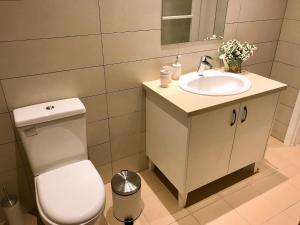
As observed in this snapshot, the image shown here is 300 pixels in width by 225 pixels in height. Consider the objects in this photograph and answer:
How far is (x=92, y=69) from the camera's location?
158 cm

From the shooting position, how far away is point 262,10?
2066 millimetres

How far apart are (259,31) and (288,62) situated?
0.42 meters

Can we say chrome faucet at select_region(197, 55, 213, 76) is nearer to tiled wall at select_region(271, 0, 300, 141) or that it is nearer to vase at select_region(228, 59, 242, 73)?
vase at select_region(228, 59, 242, 73)

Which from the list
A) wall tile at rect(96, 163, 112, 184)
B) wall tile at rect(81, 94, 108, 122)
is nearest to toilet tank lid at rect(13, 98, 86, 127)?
wall tile at rect(81, 94, 108, 122)

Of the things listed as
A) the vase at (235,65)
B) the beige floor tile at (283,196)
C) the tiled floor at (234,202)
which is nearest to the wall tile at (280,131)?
the tiled floor at (234,202)

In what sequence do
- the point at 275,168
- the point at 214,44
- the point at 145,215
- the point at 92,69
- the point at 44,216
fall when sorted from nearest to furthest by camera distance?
the point at 44,216 < the point at 92,69 < the point at 145,215 < the point at 214,44 < the point at 275,168

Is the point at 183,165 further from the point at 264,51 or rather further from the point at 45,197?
the point at 264,51

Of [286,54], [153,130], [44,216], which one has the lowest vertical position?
[44,216]

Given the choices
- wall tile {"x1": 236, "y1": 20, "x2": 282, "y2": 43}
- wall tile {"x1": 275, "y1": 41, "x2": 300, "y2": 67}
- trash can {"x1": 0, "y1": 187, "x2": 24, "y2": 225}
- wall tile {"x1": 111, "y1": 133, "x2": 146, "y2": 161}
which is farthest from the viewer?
wall tile {"x1": 275, "y1": 41, "x2": 300, "y2": 67}

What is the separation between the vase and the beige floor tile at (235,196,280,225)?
0.98 m

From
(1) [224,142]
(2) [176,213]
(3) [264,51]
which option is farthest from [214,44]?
(2) [176,213]

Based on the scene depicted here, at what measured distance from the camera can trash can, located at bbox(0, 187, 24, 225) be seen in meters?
1.57

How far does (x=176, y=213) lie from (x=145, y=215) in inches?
8.6

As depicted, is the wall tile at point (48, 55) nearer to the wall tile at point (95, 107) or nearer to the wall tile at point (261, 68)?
the wall tile at point (95, 107)
